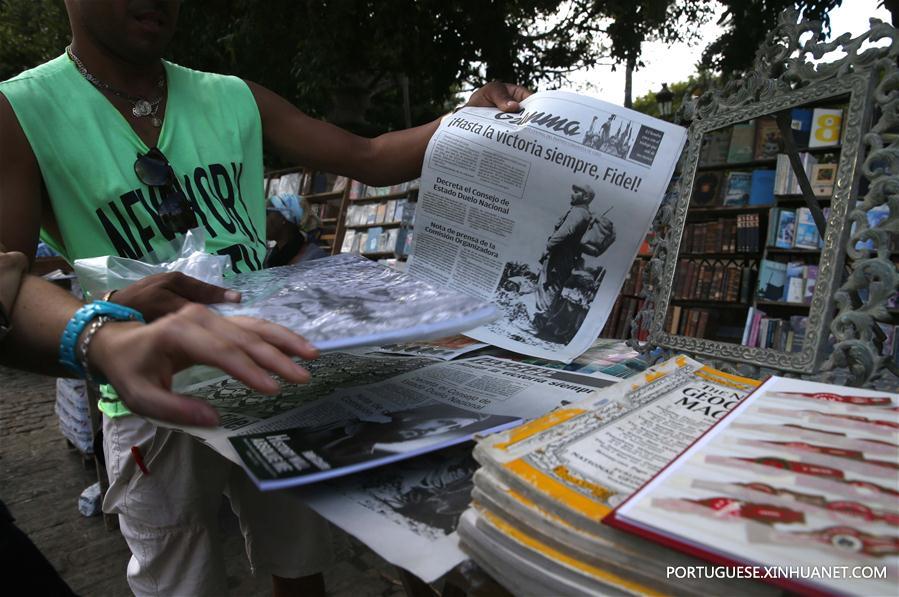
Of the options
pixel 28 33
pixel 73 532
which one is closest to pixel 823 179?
pixel 73 532

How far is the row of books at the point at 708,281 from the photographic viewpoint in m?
0.78

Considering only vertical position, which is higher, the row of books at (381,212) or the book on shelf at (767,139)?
the book on shelf at (767,139)

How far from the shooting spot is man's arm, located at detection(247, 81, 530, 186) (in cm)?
93

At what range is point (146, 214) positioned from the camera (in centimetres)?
75

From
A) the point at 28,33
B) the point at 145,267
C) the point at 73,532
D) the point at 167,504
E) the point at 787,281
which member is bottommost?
the point at 73,532

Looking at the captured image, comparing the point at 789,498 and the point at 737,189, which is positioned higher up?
the point at 737,189

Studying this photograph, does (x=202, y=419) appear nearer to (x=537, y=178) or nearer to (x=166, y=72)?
(x=537, y=178)

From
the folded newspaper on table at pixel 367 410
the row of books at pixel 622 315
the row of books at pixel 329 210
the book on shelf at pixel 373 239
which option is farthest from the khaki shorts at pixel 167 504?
the row of books at pixel 329 210

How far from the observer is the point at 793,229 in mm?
751

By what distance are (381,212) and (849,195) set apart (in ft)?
18.4

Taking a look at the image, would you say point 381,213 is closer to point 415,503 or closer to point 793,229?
point 793,229

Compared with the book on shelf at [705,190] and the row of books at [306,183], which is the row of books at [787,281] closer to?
the book on shelf at [705,190]

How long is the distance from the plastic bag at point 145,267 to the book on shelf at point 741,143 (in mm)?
768

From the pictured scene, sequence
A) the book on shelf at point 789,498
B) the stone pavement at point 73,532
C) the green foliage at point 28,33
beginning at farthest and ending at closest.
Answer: the green foliage at point 28,33 < the stone pavement at point 73,532 < the book on shelf at point 789,498
